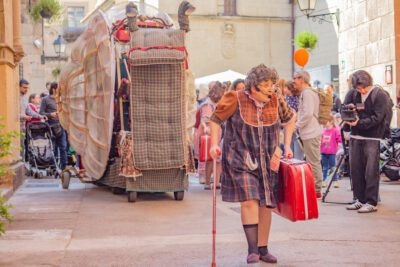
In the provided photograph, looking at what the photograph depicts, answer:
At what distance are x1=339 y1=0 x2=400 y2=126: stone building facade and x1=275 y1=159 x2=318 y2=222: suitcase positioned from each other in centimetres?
885

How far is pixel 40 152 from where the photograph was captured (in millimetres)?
15219

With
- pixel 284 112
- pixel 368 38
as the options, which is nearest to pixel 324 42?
pixel 368 38

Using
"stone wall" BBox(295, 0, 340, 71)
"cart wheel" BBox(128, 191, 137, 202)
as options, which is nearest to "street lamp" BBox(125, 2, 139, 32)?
"cart wheel" BBox(128, 191, 137, 202)

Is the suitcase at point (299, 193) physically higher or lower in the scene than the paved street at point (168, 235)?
higher

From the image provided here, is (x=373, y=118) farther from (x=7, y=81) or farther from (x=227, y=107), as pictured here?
(x=7, y=81)

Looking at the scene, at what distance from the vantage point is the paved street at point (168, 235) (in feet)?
22.0

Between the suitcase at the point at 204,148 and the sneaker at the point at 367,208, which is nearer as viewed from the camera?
the sneaker at the point at 367,208

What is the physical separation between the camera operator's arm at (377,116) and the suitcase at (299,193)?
346cm

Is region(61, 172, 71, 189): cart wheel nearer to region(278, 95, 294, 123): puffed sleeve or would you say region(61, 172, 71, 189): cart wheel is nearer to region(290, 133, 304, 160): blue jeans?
region(290, 133, 304, 160): blue jeans

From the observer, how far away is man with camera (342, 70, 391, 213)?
9.70m

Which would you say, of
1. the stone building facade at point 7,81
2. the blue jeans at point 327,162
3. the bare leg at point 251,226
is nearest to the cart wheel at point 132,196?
the stone building facade at point 7,81

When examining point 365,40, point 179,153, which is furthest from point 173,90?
point 365,40

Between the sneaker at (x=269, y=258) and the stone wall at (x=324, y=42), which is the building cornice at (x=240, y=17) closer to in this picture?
the stone wall at (x=324, y=42)

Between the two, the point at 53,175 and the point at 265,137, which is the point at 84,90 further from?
the point at 265,137
